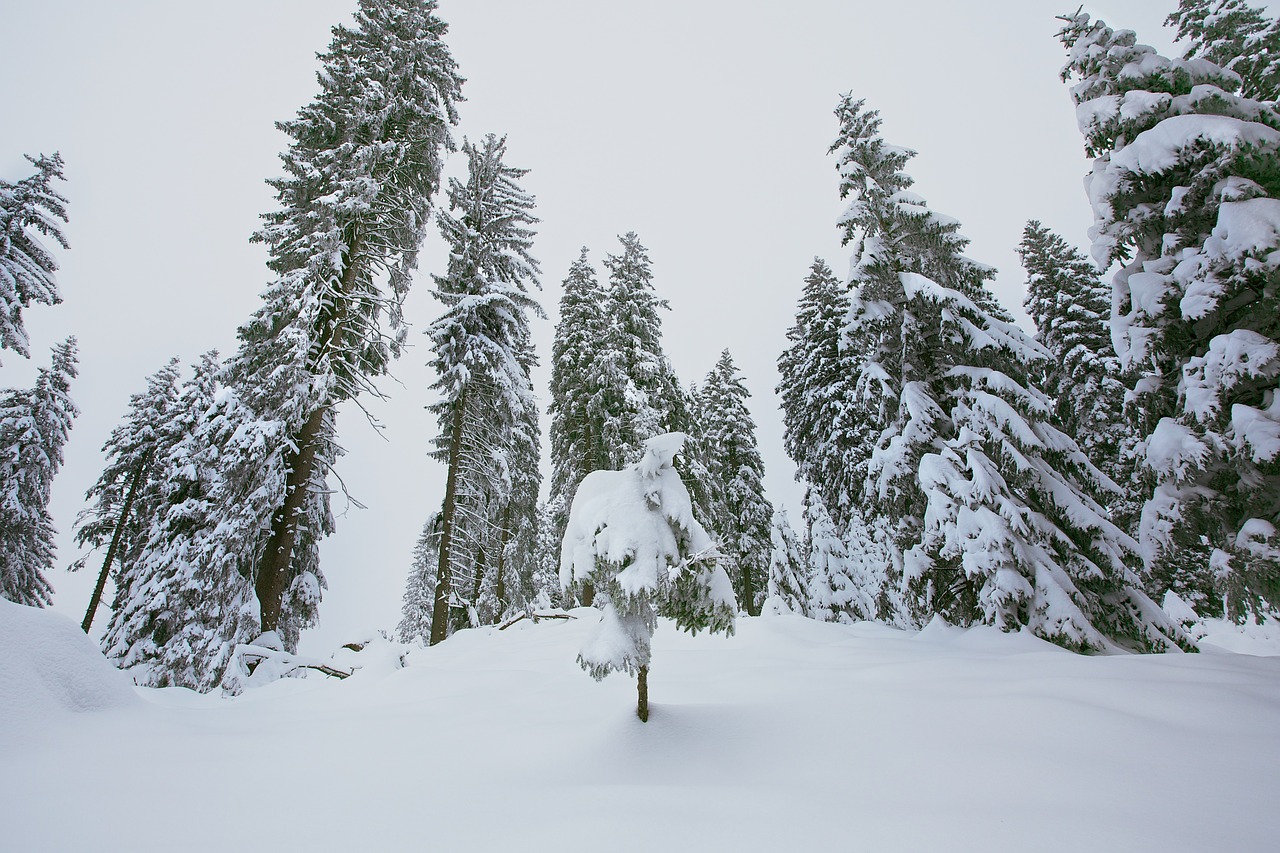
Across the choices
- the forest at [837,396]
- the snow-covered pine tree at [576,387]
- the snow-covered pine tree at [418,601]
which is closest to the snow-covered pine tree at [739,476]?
the forest at [837,396]

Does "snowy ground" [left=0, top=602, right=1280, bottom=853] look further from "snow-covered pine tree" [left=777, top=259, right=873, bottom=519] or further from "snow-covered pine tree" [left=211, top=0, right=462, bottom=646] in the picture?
"snow-covered pine tree" [left=777, top=259, right=873, bottom=519]

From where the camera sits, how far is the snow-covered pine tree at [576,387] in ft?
67.1

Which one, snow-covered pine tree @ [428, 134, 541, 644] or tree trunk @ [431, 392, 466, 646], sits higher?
snow-covered pine tree @ [428, 134, 541, 644]

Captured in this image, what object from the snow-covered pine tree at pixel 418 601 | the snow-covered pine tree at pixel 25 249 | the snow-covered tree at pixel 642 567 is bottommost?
the snow-covered pine tree at pixel 418 601

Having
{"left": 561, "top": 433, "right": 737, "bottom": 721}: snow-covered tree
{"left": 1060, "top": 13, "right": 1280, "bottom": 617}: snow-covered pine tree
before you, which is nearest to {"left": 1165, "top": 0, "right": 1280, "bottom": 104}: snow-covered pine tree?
{"left": 1060, "top": 13, "right": 1280, "bottom": 617}: snow-covered pine tree

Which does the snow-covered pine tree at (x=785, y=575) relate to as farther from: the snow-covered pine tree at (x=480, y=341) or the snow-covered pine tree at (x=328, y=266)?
the snow-covered pine tree at (x=328, y=266)

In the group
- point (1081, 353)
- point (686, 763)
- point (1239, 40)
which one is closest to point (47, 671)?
point (686, 763)

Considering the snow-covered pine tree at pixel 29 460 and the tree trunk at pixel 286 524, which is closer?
the tree trunk at pixel 286 524

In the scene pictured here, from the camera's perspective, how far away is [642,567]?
181 inches

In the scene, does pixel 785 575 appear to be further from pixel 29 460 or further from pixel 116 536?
pixel 29 460

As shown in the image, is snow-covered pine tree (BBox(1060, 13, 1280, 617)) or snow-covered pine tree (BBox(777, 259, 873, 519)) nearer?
snow-covered pine tree (BBox(1060, 13, 1280, 617))

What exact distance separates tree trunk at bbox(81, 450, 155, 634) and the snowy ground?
2068 cm

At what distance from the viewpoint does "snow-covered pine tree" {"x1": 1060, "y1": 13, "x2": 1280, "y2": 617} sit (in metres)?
6.66

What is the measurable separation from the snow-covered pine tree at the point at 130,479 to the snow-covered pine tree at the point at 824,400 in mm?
24642
